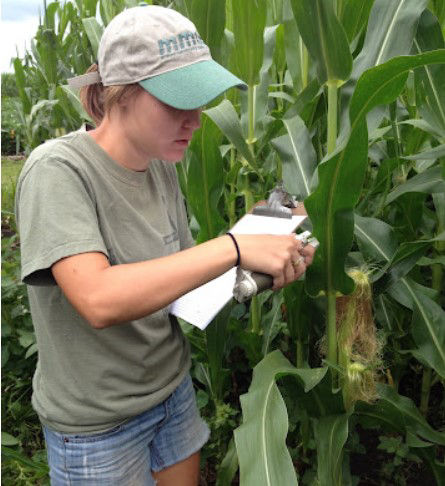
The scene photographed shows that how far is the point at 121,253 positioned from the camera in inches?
42.3

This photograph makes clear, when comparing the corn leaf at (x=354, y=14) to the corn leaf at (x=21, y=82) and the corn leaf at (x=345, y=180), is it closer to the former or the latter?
the corn leaf at (x=345, y=180)

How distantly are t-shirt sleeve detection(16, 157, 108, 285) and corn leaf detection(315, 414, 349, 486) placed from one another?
26.7 inches

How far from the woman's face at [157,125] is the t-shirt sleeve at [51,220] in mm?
134

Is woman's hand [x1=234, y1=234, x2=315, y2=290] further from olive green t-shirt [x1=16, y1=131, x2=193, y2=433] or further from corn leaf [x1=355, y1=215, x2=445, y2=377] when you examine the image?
corn leaf [x1=355, y1=215, x2=445, y2=377]

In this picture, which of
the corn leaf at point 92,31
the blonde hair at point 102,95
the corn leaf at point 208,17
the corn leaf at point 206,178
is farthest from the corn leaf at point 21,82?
the blonde hair at point 102,95

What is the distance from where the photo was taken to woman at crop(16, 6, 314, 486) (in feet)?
2.96

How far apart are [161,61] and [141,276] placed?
1.21ft

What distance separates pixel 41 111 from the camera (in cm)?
342

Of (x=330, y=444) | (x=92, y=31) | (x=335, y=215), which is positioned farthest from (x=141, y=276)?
(x=92, y=31)

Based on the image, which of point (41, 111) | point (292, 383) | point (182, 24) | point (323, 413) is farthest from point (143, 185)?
point (41, 111)

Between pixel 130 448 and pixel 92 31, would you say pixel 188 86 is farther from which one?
pixel 92 31

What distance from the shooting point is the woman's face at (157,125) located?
0.97 meters

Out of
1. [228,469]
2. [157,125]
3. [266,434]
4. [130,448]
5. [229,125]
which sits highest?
[157,125]

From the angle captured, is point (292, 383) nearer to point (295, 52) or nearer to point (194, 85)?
point (194, 85)
